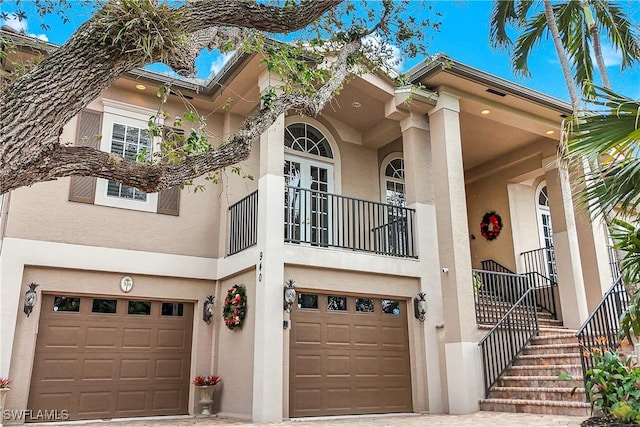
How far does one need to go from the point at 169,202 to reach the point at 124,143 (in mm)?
1316

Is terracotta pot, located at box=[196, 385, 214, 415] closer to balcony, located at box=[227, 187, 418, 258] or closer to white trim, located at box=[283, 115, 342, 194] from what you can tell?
balcony, located at box=[227, 187, 418, 258]

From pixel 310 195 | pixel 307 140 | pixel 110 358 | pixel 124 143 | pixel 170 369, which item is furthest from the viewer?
pixel 307 140

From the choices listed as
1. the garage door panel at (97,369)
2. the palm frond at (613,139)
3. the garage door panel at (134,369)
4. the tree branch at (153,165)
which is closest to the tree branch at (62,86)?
the tree branch at (153,165)

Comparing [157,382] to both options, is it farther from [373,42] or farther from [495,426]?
[373,42]

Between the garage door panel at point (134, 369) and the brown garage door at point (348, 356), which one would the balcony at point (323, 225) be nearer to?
the brown garage door at point (348, 356)

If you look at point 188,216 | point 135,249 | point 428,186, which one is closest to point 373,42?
point 428,186

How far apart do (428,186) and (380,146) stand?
200cm

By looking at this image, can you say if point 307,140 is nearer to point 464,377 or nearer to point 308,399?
point 308,399

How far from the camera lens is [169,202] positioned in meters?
9.49

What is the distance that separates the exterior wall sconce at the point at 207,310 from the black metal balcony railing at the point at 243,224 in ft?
3.01

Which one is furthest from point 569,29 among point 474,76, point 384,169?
point 384,169

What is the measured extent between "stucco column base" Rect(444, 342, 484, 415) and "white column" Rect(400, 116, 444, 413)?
0.31 metres

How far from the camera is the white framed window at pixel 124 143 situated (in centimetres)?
902

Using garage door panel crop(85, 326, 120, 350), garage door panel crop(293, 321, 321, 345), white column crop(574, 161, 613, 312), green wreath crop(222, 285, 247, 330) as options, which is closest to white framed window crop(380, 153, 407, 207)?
white column crop(574, 161, 613, 312)
